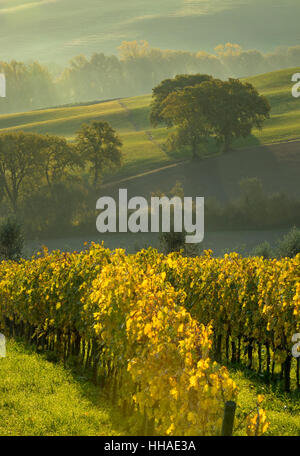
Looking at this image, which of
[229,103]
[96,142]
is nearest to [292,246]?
[96,142]

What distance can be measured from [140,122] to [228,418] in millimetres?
109120

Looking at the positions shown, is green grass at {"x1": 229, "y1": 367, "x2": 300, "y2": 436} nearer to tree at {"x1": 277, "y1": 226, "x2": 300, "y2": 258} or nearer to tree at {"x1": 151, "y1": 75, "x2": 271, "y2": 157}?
tree at {"x1": 277, "y1": 226, "x2": 300, "y2": 258}

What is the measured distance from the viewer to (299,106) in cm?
10550

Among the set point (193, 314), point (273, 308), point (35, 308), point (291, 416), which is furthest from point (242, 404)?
point (35, 308)

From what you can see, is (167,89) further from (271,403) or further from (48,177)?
(271,403)

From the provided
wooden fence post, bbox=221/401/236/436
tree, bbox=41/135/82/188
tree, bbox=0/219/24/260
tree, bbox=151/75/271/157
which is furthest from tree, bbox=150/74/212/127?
wooden fence post, bbox=221/401/236/436

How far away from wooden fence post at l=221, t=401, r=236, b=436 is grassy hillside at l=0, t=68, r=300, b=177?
69.2m

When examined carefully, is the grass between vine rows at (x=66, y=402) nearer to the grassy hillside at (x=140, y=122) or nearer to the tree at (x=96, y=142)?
the tree at (x=96, y=142)

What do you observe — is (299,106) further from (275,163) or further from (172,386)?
(172,386)

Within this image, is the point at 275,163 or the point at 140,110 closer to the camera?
the point at 275,163

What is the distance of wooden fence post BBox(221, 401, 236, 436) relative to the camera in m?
7.07

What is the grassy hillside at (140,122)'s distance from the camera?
82.6 metres
